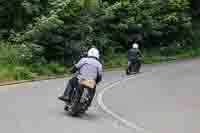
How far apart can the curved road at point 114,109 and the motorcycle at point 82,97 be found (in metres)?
0.26

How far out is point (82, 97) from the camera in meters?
14.4

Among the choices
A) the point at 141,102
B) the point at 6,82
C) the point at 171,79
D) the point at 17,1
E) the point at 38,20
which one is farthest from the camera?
the point at 17,1

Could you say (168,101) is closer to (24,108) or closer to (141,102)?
(141,102)

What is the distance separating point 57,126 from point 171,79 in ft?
51.1

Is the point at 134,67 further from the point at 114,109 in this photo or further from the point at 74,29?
the point at 114,109

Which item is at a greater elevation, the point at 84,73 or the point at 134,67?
the point at 84,73

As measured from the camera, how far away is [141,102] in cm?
1822

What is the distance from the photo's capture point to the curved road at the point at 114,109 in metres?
12.7

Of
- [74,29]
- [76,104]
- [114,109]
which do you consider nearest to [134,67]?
[74,29]

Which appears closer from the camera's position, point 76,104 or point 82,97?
point 76,104

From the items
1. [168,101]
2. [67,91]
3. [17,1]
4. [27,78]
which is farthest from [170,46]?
[67,91]

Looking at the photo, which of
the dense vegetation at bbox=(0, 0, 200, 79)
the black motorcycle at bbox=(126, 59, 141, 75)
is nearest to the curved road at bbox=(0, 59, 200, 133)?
the black motorcycle at bbox=(126, 59, 141, 75)

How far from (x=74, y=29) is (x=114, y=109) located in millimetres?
15339

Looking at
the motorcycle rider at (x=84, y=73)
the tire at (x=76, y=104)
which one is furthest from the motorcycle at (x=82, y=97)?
the motorcycle rider at (x=84, y=73)
